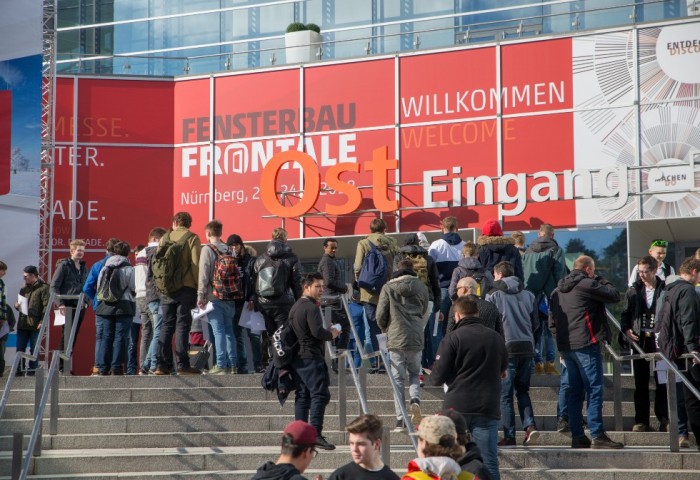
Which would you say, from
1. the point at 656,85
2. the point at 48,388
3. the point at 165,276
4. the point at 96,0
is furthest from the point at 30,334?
the point at 656,85

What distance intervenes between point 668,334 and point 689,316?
0.33 m

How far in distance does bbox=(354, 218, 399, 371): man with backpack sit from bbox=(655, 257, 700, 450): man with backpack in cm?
344

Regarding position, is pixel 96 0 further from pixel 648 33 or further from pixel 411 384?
pixel 411 384

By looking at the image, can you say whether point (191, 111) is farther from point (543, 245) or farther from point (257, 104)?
point (543, 245)

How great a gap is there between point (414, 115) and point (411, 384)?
953 cm

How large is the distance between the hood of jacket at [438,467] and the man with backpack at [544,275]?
7547 mm

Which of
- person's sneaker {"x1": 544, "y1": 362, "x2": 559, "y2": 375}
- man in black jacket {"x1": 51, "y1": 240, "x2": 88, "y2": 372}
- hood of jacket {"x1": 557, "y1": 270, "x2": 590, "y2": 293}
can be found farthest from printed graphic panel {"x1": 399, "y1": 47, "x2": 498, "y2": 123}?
hood of jacket {"x1": 557, "y1": 270, "x2": 590, "y2": 293}

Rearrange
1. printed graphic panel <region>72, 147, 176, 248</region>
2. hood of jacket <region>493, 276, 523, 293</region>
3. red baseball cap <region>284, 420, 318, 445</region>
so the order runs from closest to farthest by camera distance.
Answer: red baseball cap <region>284, 420, 318, 445</region>
hood of jacket <region>493, 276, 523, 293</region>
printed graphic panel <region>72, 147, 176, 248</region>

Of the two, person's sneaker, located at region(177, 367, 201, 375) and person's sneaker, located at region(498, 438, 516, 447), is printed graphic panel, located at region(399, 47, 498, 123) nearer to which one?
person's sneaker, located at region(177, 367, 201, 375)

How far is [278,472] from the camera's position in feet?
20.9

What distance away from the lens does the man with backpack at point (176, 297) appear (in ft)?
44.4

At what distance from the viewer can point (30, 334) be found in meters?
15.5

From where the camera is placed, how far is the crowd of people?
1064 cm

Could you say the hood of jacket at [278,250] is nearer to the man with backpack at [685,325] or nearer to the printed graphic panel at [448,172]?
the man with backpack at [685,325]
